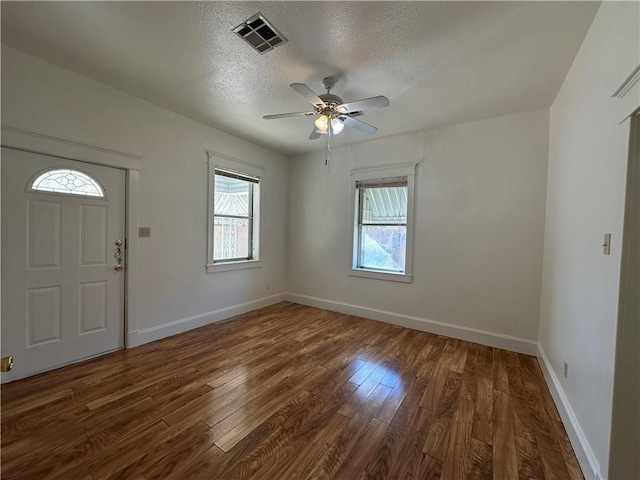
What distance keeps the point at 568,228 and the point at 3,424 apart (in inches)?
169

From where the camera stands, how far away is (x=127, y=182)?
2926mm

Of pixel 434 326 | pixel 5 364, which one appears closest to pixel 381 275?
pixel 434 326

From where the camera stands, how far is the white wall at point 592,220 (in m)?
1.30

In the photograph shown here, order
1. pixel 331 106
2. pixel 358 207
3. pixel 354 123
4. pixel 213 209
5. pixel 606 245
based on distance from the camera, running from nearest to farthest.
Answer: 1. pixel 606 245
2. pixel 331 106
3. pixel 354 123
4. pixel 213 209
5. pixel 358 207

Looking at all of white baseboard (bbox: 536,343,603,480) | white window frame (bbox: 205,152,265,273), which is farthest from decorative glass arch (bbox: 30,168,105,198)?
white baseboard (bbox: 536,343,603,480)

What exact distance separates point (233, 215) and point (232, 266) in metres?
0.81

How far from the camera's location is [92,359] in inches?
106

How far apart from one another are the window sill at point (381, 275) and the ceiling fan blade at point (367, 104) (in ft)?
7.77

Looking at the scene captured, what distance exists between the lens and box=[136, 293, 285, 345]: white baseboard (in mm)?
3090

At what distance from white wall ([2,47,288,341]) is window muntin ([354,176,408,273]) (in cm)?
187

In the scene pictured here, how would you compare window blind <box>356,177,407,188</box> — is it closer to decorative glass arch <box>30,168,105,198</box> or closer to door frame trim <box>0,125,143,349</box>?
door frame trim <box>0,125,143,349</box>

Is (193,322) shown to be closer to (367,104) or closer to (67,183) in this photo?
(67,183)

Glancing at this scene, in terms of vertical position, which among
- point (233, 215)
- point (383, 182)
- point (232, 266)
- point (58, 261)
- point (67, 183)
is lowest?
point (232, 266)

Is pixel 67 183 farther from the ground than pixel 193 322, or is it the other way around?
pixel 67 183
